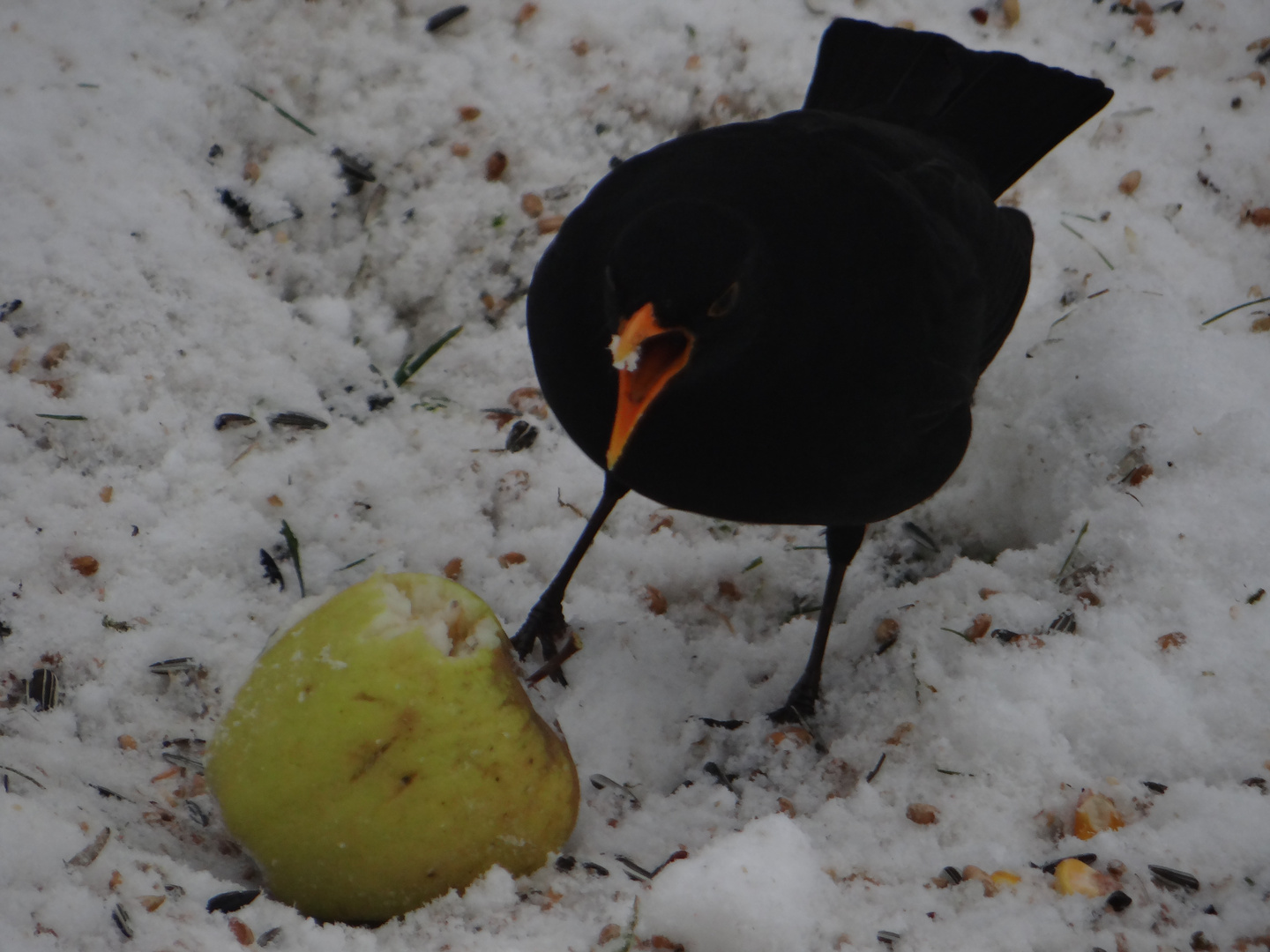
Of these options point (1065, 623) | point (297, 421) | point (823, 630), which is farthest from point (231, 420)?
point (1065, 623)

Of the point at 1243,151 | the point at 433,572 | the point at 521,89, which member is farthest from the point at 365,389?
the point at 1243,151

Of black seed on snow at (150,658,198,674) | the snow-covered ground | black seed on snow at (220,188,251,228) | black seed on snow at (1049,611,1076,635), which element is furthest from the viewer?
black seed on snow at (220,188,251,228)

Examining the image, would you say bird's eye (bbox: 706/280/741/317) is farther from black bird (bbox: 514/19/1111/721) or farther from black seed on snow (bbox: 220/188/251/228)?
black seed on snow (bbox: 220/188/251/228)

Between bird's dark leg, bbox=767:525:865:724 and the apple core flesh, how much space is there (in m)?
0.81

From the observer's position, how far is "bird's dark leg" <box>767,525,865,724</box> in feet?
7.73

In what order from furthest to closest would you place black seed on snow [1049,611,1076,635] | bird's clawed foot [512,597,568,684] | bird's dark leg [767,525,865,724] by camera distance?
1. bird's clawed foot [512,597,568,684]
2. bird's dark leg [767,525,865,724]
3. black seed on snow [1049,611,1076,635]

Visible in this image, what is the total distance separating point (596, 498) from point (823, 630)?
74 centimetres

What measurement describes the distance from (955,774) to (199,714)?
1.51 m

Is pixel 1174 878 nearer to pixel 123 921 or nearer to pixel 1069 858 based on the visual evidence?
pixel 1069 858

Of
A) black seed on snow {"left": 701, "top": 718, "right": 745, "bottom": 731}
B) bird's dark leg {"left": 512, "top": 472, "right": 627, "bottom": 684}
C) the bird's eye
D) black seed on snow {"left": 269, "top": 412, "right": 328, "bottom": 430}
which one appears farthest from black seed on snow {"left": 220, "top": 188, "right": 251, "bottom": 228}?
black seed on snow {"left": 701, "top": 718, "right": 745, "bottom": 731}

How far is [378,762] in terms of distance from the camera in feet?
5.17

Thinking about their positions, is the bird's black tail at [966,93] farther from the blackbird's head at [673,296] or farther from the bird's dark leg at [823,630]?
the blackbird's head at [673,296]

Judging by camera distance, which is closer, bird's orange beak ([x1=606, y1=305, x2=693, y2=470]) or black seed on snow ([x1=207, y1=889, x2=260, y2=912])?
black seed on snow ([x1=207, y1=889, x2=260, y2=912])

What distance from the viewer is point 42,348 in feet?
8.26
